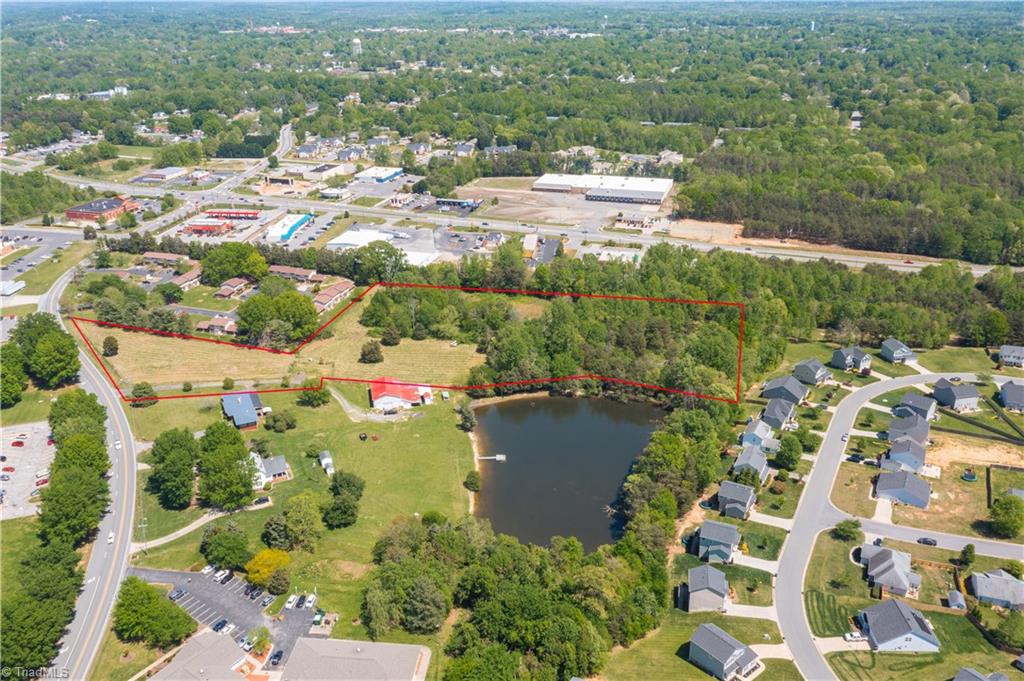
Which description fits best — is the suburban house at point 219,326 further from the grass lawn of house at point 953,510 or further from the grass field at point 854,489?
the grass lawn of house at point 953,510

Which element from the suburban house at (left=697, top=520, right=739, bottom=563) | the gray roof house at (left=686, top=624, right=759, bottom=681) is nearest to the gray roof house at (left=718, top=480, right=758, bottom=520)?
the suburban house at (left=697, top=520, right=739, bottom=563)

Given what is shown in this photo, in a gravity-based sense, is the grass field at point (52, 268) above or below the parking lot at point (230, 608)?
above

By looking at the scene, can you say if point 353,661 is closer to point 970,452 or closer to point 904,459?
point 904,459

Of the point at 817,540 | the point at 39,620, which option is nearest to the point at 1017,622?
the point at 817,540

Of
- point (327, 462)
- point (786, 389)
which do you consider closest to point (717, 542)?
point (786, 389)

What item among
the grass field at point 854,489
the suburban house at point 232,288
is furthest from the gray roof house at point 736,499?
the suburban house at point 232,288

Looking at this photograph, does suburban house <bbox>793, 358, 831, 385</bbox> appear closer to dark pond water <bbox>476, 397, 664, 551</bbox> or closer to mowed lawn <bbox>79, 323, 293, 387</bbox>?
dark pond water <bbox>476, 397, 664, 551</bbox>
